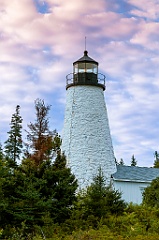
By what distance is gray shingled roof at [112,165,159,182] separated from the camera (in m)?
30.0

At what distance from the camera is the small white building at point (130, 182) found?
29.8 meters

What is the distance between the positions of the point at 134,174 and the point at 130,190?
1.51m

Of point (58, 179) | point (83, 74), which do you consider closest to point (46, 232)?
point (58, 179)

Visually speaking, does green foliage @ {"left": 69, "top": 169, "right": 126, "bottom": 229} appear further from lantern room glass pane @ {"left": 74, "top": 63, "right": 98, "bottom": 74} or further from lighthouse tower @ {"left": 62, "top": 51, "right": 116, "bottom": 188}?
lantern room glass pane @ {"left": 74, "top": 63, "right": 98, "bottom": 74}

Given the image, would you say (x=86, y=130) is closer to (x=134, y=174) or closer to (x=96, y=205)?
(x=134, y=174)

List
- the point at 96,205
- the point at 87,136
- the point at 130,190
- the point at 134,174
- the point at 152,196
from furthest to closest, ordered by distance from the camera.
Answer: the point at 134,174 < the point at 130,190 < the point at 87,136 < the point at 152,196 < the point at 96,205

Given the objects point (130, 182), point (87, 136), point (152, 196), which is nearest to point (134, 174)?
point (130, 182)

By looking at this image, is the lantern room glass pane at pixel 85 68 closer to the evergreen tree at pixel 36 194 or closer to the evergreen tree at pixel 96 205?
the evergreen tree at pixel 36 194

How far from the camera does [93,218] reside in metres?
16.8

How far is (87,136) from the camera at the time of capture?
28562 mm

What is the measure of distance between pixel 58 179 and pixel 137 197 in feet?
45.0

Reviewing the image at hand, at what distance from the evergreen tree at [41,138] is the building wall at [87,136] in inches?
362

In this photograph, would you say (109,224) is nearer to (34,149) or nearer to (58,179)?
(58,179)

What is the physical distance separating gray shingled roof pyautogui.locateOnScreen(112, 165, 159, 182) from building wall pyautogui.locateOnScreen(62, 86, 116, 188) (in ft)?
2.61
